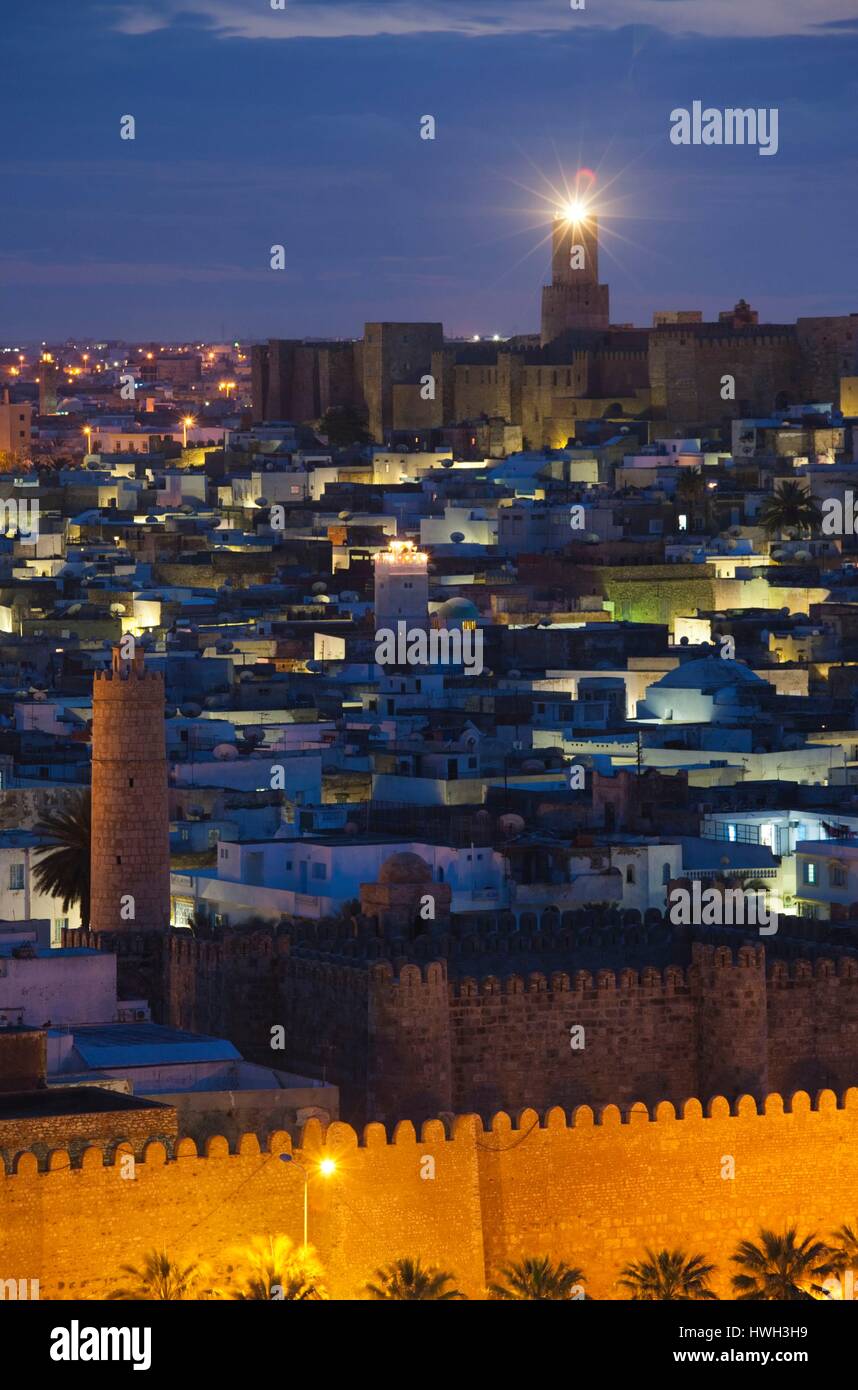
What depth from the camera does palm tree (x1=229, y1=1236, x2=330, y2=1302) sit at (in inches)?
930


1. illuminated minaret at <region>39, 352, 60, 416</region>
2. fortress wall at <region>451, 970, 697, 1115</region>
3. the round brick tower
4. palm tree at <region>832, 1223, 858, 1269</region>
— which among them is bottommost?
palm tree at <region>832, 1223, 858, 1269</region>

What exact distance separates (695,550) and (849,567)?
261cm

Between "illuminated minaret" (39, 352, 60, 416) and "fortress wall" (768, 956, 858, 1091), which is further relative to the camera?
"illuminated minaret" (39, 352, 60, 416)

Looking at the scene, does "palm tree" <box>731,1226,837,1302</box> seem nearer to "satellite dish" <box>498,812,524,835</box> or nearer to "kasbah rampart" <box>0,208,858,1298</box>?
"kasbah rampart" <box>0,208,858,1298</box>

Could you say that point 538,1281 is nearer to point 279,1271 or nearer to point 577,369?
point 279,1271

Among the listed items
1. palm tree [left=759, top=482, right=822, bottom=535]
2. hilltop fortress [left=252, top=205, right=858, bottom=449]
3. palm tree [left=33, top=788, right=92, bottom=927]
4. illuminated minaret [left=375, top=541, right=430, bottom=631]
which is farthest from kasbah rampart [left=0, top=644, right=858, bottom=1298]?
hilltop fortress [left=252, top=205, right=858, bottom=449]

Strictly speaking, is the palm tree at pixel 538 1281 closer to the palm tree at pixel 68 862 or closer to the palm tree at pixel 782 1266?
the palm tree at pixel 782 1266

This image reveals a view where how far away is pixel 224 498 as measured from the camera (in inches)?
3620

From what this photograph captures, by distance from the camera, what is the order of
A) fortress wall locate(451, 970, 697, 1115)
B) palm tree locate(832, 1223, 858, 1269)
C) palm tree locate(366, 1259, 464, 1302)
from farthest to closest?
fortress wall locate(451, 970, 697, 1115) < palm tree locate(832, 1223, 858, 1269) < palm tree locate(366, 1259, 464, 1302)

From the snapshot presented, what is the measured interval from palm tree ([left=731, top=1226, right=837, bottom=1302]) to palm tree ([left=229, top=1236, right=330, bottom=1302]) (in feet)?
9.14

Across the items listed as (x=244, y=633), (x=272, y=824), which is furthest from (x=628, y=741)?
(x=244, y=633)

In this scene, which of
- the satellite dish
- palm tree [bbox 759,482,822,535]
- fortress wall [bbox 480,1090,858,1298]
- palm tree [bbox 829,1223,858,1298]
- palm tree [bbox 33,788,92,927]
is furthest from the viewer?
palm tree [bbox 759,482,822,535]

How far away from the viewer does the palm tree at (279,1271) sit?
2362 cm
